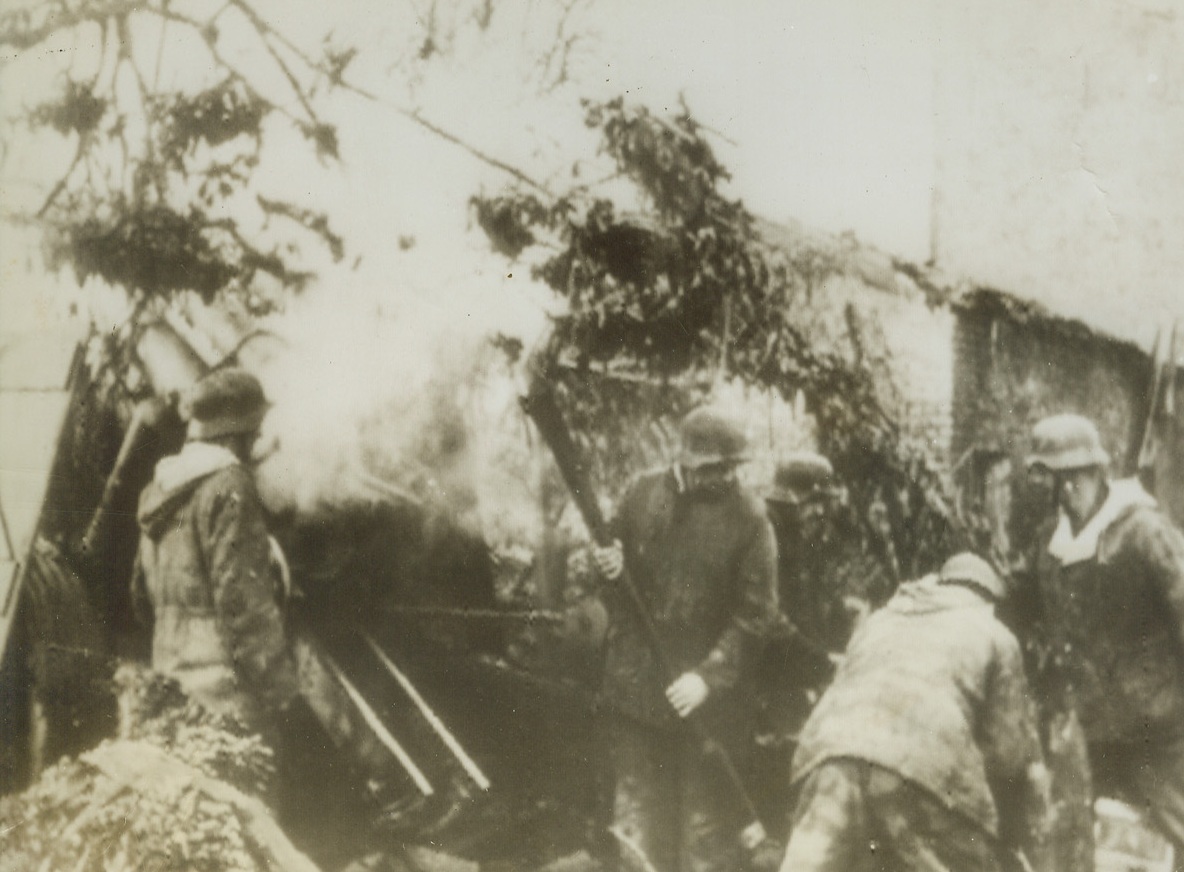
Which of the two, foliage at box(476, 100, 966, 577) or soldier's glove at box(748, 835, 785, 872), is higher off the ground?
foliage at box(476, 100, 966, 577)

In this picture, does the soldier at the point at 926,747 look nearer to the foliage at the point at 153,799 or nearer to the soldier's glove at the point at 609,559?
the soldier's glove at the point at 609,559

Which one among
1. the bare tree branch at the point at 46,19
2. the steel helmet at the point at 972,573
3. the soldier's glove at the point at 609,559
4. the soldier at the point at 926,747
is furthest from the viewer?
the bare tree branch at the point at 46,19

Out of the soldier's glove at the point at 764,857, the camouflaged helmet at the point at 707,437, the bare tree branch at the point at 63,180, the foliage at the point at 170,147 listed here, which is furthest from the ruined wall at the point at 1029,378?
the bare tree branch at the point at 63,180

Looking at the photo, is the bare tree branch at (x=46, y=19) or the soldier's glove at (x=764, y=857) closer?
the soldier's glove at (x=764, y=857)

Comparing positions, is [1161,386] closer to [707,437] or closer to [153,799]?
[707,437]

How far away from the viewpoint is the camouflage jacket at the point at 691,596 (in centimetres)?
325

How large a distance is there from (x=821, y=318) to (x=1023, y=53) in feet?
3.71

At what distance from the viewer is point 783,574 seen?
130 inches

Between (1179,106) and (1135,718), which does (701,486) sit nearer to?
(1135,718)

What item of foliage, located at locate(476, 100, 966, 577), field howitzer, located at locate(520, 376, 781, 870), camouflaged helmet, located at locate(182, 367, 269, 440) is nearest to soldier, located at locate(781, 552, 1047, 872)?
field howitzer, located at locate(520, 376, 781, 870)

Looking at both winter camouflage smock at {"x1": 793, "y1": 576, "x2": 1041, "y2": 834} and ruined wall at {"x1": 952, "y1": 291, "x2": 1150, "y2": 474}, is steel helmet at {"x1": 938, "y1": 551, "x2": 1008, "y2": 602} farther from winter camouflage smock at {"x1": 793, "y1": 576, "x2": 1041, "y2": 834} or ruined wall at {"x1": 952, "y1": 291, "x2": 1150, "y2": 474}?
ruined wall at {"x1": 952, "y1": 291, "x2": 1150, "y2": 474}

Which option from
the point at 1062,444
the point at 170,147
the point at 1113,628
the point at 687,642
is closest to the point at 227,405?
the point at 170,147

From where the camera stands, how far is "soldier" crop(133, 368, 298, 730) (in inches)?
130

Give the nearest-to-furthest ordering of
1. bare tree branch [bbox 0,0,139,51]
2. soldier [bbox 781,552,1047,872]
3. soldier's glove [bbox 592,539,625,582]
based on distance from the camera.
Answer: soldier [bbox 781,552,1047,872] → soldier's glove [bbox 592,539,625,582] → bare tree branch [bbox 0,0,139,51]
